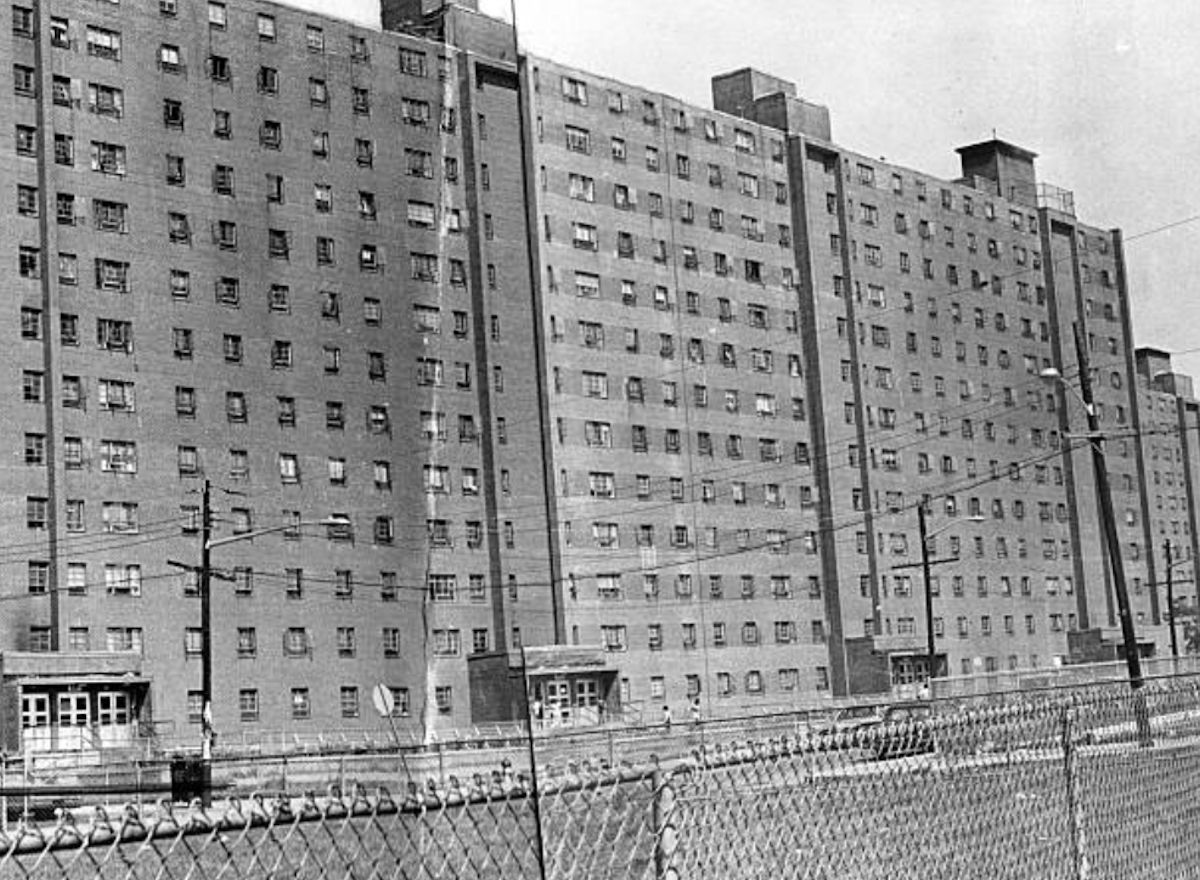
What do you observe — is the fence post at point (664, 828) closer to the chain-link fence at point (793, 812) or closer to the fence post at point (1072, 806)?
the chain-link fence at point (793, 812)

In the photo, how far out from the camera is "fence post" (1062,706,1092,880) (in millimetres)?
8484

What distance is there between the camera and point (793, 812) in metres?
8.03

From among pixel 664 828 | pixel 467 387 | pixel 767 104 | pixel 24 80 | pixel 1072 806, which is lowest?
pixel 1072 806

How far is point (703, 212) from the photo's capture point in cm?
9481

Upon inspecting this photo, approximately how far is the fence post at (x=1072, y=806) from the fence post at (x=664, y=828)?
10.9 ft

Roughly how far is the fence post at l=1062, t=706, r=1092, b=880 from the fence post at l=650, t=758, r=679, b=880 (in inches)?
131

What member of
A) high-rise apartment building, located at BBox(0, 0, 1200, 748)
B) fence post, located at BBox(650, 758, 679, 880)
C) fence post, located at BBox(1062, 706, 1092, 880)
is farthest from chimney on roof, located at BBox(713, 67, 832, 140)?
fence post, located at BBox(650, 758, 679, 880)

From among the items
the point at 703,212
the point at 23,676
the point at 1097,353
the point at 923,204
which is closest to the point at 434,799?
the point at 23,676

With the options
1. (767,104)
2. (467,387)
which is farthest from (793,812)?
(767,104)

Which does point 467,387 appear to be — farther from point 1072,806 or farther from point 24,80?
point 1072,806

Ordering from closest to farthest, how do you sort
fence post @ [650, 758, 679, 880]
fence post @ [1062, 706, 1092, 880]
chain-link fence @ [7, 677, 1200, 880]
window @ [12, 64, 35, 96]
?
1. chain-link fence @ [7, 677, 1200, 880]
2. fence post @ [650, 758, 679, 880]
3. fence post @ [1062, 706, 1092, 880]
4. window @ [12, 64, 35, 96]

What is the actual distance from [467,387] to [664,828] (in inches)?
3045

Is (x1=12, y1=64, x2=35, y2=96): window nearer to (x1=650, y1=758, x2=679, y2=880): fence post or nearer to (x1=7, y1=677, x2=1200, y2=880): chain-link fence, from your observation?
(x1=7, y1=677, x2=1200, y2=880): chain-link fence

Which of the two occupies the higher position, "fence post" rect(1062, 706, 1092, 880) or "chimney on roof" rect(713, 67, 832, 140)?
"chimney on roof" rect(713, 67, 832, 140)
